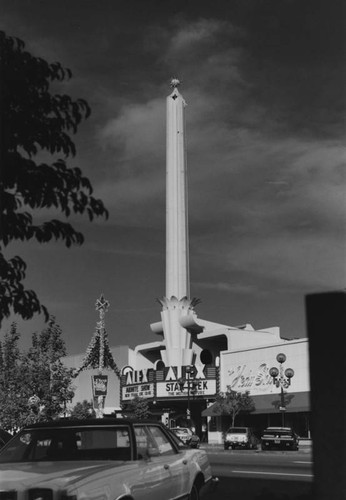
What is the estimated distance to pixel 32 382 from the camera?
17.0 m

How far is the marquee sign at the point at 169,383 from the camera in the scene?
2007 inches

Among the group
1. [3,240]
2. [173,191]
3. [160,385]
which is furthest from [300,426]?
[3,240]

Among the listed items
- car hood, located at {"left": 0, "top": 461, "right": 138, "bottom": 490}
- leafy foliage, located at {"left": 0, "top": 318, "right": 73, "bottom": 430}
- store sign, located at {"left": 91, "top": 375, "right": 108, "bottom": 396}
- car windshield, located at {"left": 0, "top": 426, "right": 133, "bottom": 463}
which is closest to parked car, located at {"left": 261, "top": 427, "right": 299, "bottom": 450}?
store sign, located at {"left": 91, "top": 375, "right": 108, "bottom": 396}

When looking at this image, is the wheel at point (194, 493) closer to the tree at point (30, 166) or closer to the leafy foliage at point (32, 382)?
the tree at point (30, 166)

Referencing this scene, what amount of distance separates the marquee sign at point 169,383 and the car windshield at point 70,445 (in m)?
42.7

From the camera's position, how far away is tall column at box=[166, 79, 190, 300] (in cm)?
5872

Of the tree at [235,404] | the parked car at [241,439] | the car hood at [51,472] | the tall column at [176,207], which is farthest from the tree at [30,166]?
the tall column at [176,207]

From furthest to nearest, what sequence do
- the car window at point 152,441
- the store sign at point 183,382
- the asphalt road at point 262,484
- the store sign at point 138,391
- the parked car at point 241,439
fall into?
the store sign at point 138,391, the store sign at point 183,382, the parked car at point 241,439, the asphalt road at point 262,484, the car window at point 152,441

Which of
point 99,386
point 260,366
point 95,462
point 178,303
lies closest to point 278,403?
point 260,366

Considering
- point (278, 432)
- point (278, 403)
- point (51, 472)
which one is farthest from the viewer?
point (278, 403)

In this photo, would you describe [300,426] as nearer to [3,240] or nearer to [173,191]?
[173,191]

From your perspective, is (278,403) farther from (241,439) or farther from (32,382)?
(32,382)

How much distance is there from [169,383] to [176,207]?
16.4 meters

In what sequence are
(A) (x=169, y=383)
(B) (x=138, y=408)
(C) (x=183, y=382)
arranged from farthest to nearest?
(A) (x=169, y=383)
(B) (x=138, y=408)
(C) (x=183, y=382)
